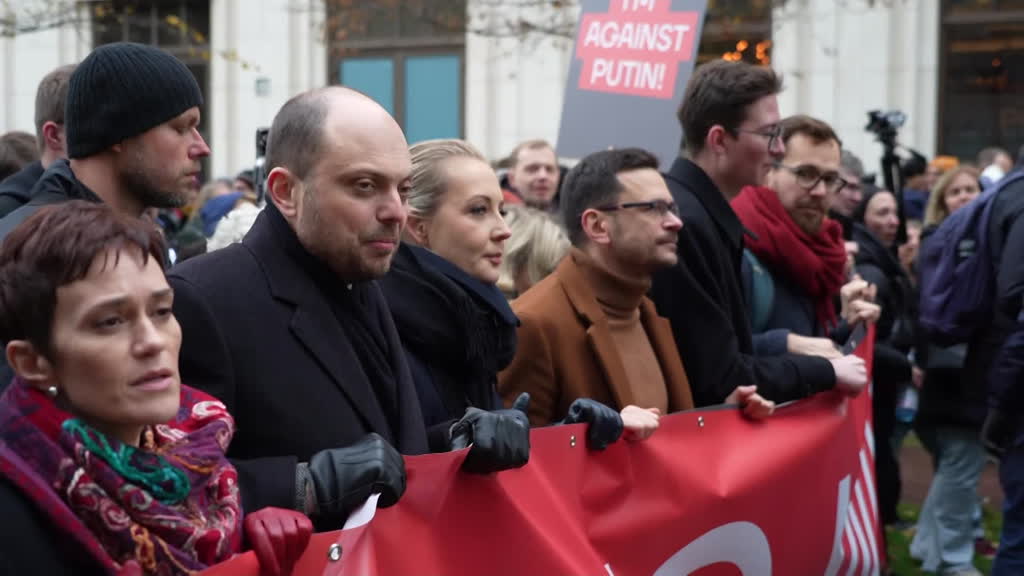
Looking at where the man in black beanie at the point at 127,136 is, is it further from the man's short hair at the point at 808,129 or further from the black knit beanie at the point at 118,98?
the man's short hair at the point at 808,129

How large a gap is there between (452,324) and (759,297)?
2004 mm

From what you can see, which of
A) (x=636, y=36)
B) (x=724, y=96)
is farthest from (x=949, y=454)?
(x=724, y=96)

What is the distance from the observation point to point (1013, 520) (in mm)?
4984

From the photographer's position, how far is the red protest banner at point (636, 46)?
6.11m

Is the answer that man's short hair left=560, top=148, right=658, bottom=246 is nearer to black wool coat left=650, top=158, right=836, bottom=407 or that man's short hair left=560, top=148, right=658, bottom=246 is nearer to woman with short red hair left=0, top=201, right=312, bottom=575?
black wool coat left=650, top=158, right=836, bottom=407

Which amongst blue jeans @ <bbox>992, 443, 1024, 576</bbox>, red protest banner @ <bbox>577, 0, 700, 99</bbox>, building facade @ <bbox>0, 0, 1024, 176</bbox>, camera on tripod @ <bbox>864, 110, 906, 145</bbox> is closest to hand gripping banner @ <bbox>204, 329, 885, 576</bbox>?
blue jeans @ <bbox>992, 443, 1024, 576</bbox>

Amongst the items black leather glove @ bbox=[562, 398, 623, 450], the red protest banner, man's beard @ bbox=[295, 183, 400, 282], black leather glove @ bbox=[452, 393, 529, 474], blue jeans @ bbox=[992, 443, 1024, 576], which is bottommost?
blue jeans @ bbox=[992, 443, 1024, 576]

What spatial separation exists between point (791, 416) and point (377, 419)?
80.7 inches

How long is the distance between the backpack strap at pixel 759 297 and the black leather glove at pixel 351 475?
2.71 m

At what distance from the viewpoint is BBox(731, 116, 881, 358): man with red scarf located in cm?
503

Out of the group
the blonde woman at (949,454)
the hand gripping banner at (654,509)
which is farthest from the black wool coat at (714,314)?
the blonde woman at (949,454)

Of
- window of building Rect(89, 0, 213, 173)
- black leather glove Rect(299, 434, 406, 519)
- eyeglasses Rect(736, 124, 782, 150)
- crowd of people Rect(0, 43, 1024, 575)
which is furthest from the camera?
window of building Rect(89, 0, 213, 173)

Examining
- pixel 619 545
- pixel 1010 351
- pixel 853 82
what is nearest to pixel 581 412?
pixel 619 545

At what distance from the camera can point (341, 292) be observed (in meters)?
2.87
